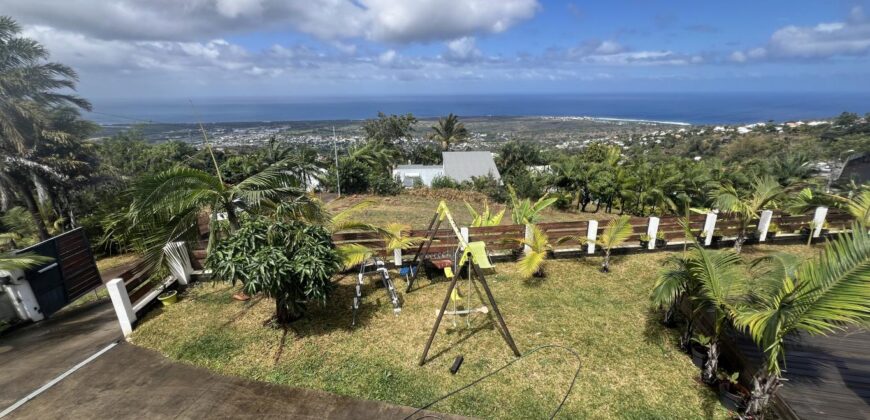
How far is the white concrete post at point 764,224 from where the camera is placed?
10.6 metres

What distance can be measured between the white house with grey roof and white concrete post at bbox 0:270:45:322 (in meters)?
25.3

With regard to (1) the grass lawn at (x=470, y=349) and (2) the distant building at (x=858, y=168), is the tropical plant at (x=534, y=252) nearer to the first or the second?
(1) the grass lawn at (x=470, y=349)

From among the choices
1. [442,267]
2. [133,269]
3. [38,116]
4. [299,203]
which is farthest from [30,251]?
[38,116]

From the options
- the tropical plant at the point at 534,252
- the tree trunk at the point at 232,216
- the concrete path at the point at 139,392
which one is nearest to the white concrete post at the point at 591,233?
the tropical plant at the point at 534,252

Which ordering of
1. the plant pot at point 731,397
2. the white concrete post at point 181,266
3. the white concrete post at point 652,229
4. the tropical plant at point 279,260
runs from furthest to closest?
1. the white concrete post at point 652,229
2. the white concrete post at point 181,266
3. the tropical plant at point 279,260
4. the plant pot at point 731,397

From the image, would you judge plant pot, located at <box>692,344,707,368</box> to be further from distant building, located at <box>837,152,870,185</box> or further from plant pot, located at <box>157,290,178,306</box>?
distant building, located at <box>837,152,870,185</box>

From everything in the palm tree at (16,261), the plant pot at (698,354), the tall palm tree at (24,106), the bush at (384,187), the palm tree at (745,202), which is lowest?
the bush at (384,187)

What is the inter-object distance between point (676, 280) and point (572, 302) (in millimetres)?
2706

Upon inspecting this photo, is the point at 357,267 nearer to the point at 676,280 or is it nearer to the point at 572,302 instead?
the point at 572,302

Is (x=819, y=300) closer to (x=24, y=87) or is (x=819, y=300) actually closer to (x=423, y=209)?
(x=423, y=209)

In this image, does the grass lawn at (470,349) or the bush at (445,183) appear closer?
the grass lawn at (470,349)

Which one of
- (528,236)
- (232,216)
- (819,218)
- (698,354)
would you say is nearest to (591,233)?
(528,236)

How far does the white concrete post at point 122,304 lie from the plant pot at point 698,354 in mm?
10274

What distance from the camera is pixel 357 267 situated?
928 centimetres
